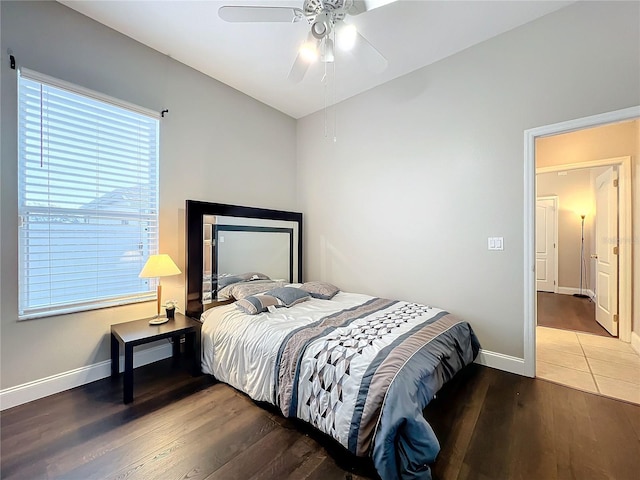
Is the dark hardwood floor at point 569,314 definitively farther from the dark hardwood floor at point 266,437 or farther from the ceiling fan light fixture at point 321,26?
the ceiling fan light fixture at point 321,26

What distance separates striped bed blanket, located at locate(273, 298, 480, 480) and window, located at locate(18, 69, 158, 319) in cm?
172

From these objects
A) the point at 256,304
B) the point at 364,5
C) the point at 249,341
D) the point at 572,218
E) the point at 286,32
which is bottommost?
the point at 249,341

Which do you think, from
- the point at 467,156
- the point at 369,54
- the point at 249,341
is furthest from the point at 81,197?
the point at 467,156

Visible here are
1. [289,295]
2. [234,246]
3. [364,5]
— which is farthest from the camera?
[234,246]

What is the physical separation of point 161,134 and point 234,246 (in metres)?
1.33

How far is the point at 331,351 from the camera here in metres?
1.73

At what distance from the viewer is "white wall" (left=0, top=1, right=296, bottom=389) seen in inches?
76.1

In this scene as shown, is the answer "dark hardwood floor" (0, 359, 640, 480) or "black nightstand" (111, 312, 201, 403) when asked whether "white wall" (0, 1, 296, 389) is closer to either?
"black nightstand" (111, 312, 201, 403)

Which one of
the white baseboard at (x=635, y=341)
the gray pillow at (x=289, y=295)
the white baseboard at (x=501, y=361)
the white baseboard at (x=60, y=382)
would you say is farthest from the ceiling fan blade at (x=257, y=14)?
the white baseboard at (x=635, y=341)

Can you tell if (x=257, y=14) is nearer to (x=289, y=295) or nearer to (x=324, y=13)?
(x=324, y=13)

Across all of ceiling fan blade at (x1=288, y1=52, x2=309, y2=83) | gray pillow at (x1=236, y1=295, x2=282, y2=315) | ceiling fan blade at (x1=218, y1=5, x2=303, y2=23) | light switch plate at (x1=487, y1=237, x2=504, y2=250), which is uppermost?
ceiling fan blade at (x1=218, y1=5, x2=303, y2=23)

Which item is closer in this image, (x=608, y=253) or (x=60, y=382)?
(x=60, y=382)

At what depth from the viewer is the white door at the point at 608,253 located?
10.6 ft

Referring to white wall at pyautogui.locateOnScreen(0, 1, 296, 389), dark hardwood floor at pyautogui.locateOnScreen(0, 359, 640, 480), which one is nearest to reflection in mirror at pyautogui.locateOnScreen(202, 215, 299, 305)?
white wall at pyautogui.locateOnScreen(0, 1, 296, 389)
